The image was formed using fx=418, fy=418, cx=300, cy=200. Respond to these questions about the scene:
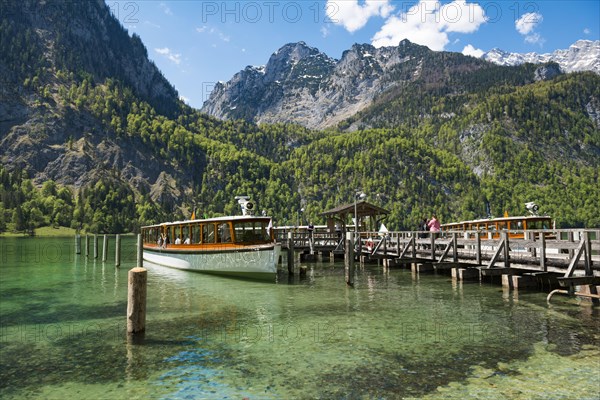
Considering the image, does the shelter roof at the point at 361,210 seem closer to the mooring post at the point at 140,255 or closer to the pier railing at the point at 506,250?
the pier railing at the point at 506,250

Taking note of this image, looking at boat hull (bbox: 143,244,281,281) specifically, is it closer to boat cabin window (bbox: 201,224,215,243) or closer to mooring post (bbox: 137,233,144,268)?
boat cabin window (bbox: 201,224,215,243)

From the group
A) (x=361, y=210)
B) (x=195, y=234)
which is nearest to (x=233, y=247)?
(x=195, y=234)

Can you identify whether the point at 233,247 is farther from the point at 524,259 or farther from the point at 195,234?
the point at 524,259

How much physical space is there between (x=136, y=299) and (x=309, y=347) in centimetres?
555

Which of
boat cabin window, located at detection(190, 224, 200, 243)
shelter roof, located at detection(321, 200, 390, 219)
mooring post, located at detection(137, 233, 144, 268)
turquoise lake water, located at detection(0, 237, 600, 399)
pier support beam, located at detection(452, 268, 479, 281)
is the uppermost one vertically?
shelter roof, located at detection(321, 200, 390, 219)

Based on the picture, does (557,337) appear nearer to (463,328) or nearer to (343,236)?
(463,328)

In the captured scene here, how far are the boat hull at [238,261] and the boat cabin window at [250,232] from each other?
2.26 feet

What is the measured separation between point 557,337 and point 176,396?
10169 mm

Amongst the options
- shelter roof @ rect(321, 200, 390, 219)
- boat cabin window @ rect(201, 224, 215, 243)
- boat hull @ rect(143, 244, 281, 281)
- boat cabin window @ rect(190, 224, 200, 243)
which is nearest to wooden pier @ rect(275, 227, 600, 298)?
boat hull @ rect(143, 244, 281, 281)

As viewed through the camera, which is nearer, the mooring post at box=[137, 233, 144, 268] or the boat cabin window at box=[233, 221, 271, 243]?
the mooring post at box=[137, 233, 144, 268]

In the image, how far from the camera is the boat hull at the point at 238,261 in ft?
82.5

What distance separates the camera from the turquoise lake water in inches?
339

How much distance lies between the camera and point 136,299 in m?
12.8

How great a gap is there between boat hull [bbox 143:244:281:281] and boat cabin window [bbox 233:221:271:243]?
0.69 meters
